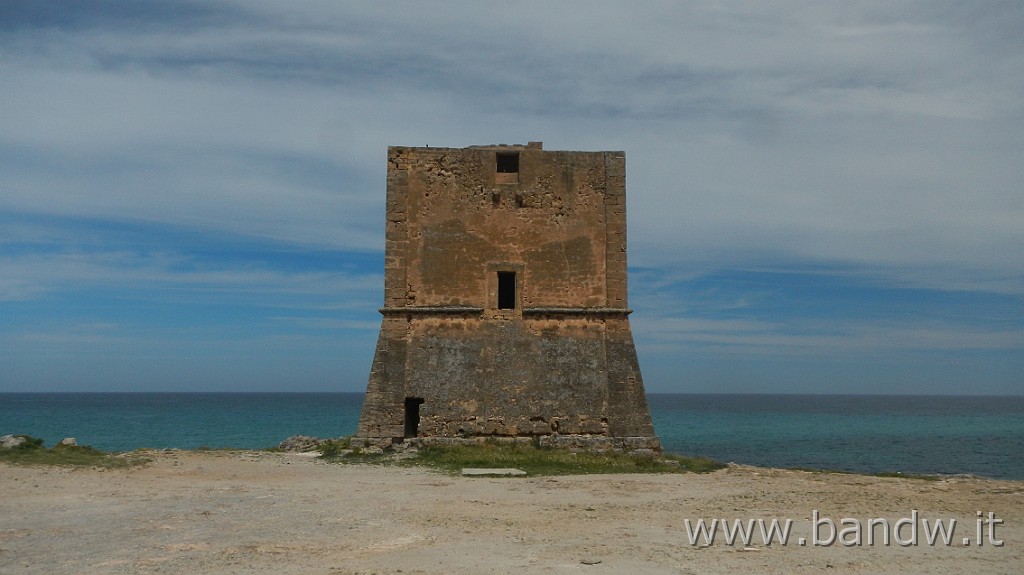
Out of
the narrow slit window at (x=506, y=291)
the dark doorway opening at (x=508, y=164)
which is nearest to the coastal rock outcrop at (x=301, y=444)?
the narrow slit window at (x=506, y=291)

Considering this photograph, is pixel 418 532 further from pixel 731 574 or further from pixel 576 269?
pixel 576 269

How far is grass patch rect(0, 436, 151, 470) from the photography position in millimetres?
13250

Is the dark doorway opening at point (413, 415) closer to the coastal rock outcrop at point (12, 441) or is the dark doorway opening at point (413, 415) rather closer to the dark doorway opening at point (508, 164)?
the dark doorway opening at point (508, 164)

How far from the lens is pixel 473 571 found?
6895 millimetres

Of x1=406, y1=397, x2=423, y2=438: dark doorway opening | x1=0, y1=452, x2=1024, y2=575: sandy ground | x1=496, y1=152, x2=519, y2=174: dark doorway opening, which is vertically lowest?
x1=0, y1=452, x2=1024, y2=575: sandy ground

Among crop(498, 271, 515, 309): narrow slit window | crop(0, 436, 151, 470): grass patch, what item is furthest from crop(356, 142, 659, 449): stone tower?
crop(0, 436, 151, 470): grass patch

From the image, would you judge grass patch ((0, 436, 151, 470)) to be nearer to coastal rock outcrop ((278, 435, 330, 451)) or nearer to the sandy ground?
the sandy ground

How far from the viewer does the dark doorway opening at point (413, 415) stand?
16.1 m

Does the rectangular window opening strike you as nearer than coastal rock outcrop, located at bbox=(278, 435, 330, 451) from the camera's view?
Yes

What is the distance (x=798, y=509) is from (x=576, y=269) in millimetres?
7775

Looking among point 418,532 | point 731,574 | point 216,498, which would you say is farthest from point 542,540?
point 216,498

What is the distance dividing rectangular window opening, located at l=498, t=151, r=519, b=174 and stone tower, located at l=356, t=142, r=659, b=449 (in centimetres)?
3

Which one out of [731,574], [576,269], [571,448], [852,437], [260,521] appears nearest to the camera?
[731,574]

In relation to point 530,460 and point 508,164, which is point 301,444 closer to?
point 530,460
